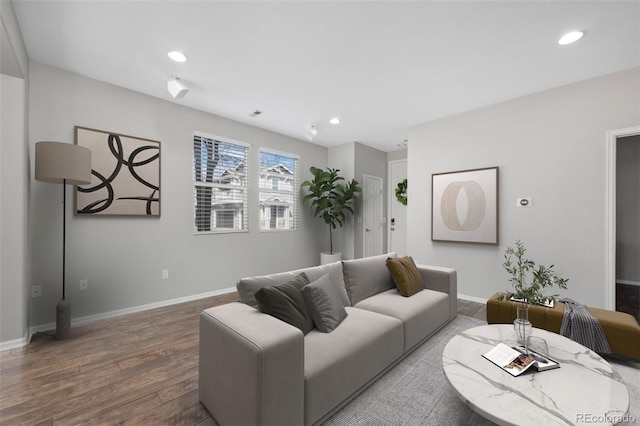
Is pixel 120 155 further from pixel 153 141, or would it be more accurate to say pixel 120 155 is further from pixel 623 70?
pixel 623 70

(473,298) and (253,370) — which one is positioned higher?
(253,370)

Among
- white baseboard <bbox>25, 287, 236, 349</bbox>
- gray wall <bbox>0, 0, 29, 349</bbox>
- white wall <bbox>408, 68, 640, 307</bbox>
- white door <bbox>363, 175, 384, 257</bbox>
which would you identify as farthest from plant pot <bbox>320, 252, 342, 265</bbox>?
gray wall <bbox>0, 0, 29, 349</bbox>

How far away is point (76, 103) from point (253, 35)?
2229 mm

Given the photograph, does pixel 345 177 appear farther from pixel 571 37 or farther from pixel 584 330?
pixel 584 330

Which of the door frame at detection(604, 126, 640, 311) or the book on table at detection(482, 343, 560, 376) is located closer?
the book on table at detection(482, 343, 560, 376)

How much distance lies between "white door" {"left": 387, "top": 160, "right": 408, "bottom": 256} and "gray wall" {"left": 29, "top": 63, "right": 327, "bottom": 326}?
302 cm

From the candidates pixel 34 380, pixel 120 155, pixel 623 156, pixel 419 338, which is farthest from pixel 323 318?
pixel 623 156

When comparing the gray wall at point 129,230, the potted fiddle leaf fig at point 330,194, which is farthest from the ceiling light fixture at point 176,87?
the potted fiddle leaf fig at point 330,194

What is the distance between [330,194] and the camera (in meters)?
5.33

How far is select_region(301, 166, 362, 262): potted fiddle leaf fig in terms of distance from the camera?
5.16 metres

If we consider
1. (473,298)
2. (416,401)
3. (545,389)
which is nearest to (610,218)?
(473,298)

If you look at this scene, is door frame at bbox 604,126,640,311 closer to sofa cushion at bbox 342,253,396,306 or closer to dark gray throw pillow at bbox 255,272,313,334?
sofa cushion at bbox 342,253,396,306

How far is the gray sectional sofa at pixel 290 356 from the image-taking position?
4.14 ft

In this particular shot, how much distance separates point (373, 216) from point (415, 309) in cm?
374
